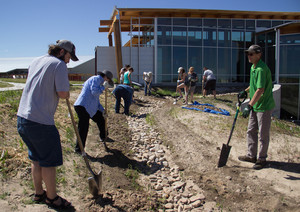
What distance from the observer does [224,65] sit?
22938 millimetres

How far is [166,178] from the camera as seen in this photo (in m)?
4.82

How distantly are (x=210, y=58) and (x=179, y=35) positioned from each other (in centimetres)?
336

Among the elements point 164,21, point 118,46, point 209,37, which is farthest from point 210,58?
point 118,46

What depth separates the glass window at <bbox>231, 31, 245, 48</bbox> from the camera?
22922 mm

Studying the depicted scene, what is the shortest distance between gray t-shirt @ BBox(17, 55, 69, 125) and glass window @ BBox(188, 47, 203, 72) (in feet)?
65.0

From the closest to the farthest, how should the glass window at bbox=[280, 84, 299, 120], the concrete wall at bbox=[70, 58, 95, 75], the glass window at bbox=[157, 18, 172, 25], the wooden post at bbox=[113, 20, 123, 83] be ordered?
the glass window at bbox=[280, 84, 299, 120]
the wooden post at bbox=[113, 20, 123, 83]
the glass window at bbox=[157, 18, 172, 25]
the concrete wall at bbox=[70, 58, 95, 75]

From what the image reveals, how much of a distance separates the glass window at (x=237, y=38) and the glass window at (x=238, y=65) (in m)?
0.52

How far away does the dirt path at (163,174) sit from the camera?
11.8ft

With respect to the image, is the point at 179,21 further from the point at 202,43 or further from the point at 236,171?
the point at 236,171


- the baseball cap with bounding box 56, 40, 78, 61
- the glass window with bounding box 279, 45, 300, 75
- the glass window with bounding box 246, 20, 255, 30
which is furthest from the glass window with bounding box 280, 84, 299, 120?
the baseball cap with bounding box 56, 40, 78, 61

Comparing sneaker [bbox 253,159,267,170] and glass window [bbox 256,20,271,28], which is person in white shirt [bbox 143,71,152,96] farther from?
glass window [bbox 256,20,271,28]

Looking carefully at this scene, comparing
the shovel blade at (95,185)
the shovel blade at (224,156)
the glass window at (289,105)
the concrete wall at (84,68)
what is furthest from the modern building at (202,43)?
the concrete wall at (84,68)

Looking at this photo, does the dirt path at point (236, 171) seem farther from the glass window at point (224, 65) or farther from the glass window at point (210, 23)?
the glass window at point (210, 23)

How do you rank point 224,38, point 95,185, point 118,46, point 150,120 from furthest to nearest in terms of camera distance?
point 224,38, point 118,46, point 150,120, point 95,185
